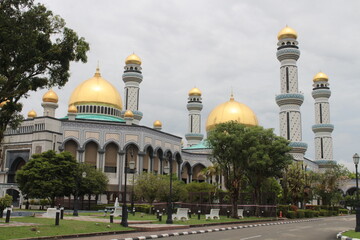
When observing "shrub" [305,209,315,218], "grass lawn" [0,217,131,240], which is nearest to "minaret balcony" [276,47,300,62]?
"shrub" [305,209,315,218]

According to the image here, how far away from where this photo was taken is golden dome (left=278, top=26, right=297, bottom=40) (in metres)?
67.4

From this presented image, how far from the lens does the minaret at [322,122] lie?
271ft

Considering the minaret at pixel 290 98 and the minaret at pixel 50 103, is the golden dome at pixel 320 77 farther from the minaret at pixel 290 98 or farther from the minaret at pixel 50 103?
the minaret at pixel 50 103

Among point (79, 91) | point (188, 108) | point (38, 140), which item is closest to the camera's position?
point (38, 140)

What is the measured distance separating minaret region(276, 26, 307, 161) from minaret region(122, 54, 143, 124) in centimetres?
2248

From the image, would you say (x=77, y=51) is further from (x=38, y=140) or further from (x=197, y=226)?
(x=38, y=140)

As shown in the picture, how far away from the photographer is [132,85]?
226ft

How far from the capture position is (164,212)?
3650 centimetres

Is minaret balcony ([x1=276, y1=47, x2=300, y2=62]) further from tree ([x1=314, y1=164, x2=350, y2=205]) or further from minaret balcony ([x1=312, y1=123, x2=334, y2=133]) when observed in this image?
A: minaret balcony ([x1=312, y1=123, x2=334, y2=133])

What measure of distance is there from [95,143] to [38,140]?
7040 mm

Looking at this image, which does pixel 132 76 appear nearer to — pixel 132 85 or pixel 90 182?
pixel 132 85

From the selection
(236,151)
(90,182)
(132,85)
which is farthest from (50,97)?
(236,151)

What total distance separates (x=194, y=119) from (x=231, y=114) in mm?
10042

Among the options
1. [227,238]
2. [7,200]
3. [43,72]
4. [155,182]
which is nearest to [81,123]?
[155,182]
